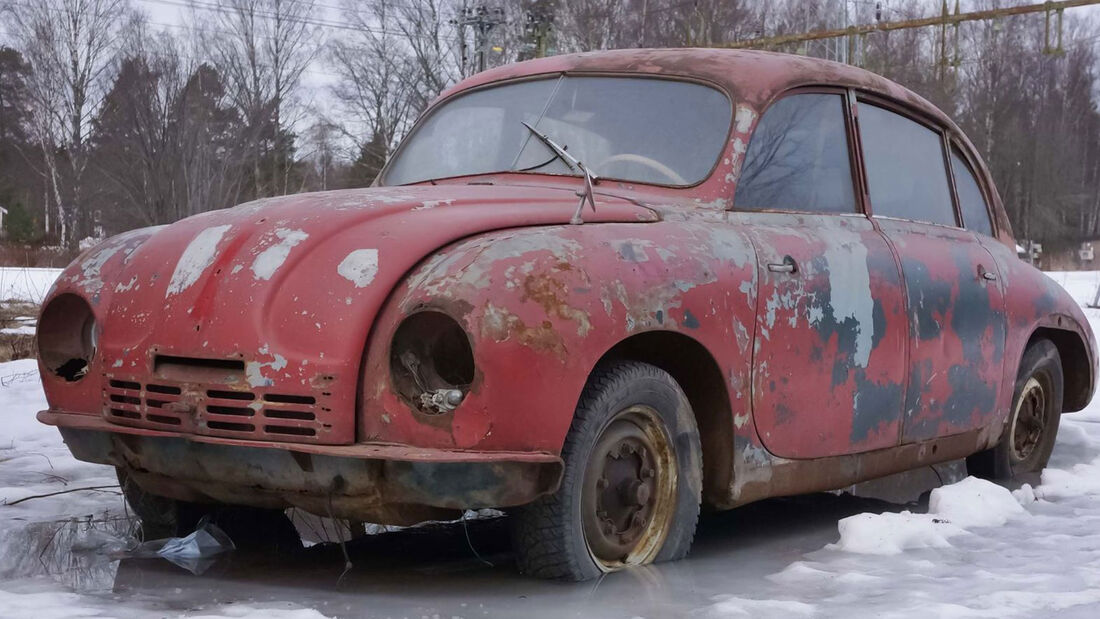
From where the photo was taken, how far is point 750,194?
4344 millimetres

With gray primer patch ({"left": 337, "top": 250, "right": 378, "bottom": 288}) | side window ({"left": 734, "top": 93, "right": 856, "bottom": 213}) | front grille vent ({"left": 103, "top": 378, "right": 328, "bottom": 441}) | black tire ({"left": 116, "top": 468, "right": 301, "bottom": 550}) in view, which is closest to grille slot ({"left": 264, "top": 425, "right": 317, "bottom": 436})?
front grille vent ({"left": 103, "top": 378, "right": 328, "bottom": 441})

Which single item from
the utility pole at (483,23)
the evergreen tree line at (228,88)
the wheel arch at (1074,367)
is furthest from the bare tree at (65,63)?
the wheel arch at (1074,367)

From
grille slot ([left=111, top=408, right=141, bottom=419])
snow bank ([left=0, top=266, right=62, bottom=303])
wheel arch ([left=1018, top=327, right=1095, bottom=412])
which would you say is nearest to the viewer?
grille slot ([left=111, top=408, right=141, bottom=419])

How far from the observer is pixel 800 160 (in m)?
4.66

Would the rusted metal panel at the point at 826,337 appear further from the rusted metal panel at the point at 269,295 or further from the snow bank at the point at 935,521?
the rusted metal panel at the point at 269,295

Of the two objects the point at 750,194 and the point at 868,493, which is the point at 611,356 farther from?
the point at 868,493

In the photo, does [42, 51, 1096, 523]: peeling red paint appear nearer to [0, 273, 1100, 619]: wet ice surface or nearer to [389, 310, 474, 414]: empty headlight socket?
[389, 310, 474, 414]: empty headlight socket

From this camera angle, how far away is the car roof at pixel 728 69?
455 centimetres

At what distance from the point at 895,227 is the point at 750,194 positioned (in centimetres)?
88

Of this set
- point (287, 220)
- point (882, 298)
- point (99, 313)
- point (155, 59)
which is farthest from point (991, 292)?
point (155, 59)

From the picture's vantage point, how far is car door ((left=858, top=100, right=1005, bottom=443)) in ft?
15.8

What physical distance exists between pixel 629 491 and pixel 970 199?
9.61 ft

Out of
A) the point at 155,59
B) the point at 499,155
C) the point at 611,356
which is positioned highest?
the point at 155,59

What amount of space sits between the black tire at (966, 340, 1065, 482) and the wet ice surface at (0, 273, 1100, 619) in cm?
57
